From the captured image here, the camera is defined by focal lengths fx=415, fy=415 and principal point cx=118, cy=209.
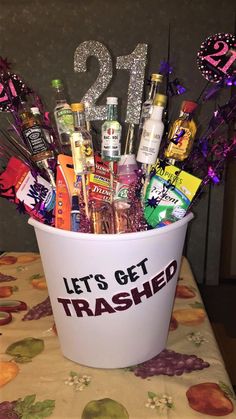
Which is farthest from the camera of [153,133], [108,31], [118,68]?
[108,31]

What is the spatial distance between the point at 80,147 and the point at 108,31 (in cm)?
66

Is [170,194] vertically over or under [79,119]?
under

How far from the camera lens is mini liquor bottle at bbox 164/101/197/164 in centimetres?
60

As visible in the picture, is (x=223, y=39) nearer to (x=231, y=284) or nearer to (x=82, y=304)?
(x=82, y=304)

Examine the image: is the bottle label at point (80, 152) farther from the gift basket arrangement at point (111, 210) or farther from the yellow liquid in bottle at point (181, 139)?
the yellow liquid in bottle at point (181, 139)

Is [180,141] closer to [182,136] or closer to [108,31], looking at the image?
[182,136]

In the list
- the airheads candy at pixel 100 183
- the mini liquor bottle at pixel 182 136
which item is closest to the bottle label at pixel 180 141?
the mini liquor bottle at pixel 182 136

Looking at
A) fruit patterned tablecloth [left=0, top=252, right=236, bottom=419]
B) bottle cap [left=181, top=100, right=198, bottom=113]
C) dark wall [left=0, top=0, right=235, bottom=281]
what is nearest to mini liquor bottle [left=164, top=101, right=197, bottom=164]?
bottle cap [left=181, top=100, right=198, bottom=113]

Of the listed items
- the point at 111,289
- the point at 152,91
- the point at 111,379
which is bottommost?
the point at 111,379

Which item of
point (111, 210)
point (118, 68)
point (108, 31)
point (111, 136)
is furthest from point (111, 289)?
point (108, 31)

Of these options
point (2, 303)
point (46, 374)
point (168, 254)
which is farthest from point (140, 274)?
point (2, 303)

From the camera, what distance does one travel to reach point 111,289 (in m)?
0.58

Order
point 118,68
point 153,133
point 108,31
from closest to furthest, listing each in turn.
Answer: point 153,133 < point 118,68 < point 108,31

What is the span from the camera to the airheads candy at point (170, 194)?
1.97 ft
